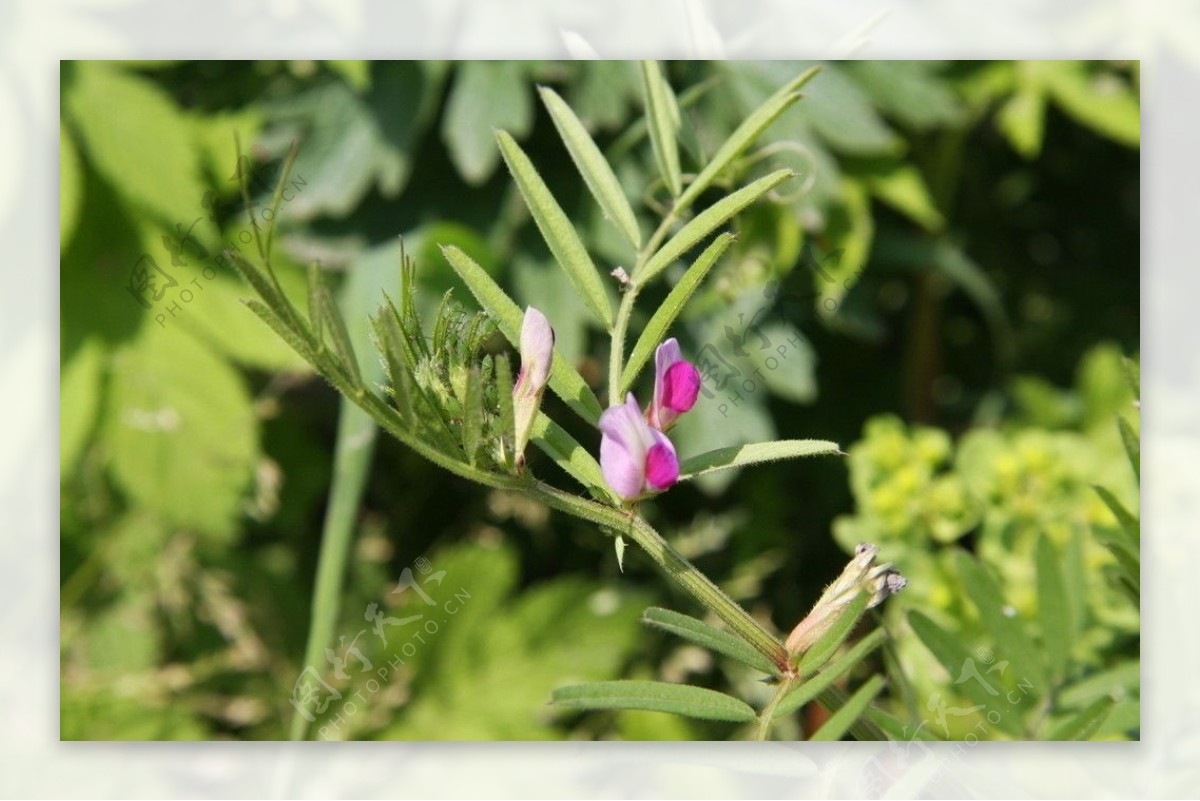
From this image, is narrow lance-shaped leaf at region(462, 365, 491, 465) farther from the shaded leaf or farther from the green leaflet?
the shaded leaf

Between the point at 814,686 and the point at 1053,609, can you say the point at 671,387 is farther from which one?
the point at 1053,609

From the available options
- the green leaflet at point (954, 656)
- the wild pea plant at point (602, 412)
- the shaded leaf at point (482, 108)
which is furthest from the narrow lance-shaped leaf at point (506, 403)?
the shaded leaf at point (482, 108)

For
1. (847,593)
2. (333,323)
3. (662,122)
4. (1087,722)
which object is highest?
(662,122)

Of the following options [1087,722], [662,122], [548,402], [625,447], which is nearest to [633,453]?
[625,447]

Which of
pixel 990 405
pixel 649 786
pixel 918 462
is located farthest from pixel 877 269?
pixel 649 786

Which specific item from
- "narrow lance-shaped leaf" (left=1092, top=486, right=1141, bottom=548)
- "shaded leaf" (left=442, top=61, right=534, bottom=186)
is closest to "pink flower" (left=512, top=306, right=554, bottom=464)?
"narrow lance-shaped leaf" (left=1092, top=486, right=1141, bottom=548)

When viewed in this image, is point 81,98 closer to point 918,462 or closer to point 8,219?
point 8,219

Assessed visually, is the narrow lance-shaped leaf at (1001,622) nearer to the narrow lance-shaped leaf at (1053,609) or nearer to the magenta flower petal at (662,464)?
the narrow lance-shaped leaf at (1053,609)
